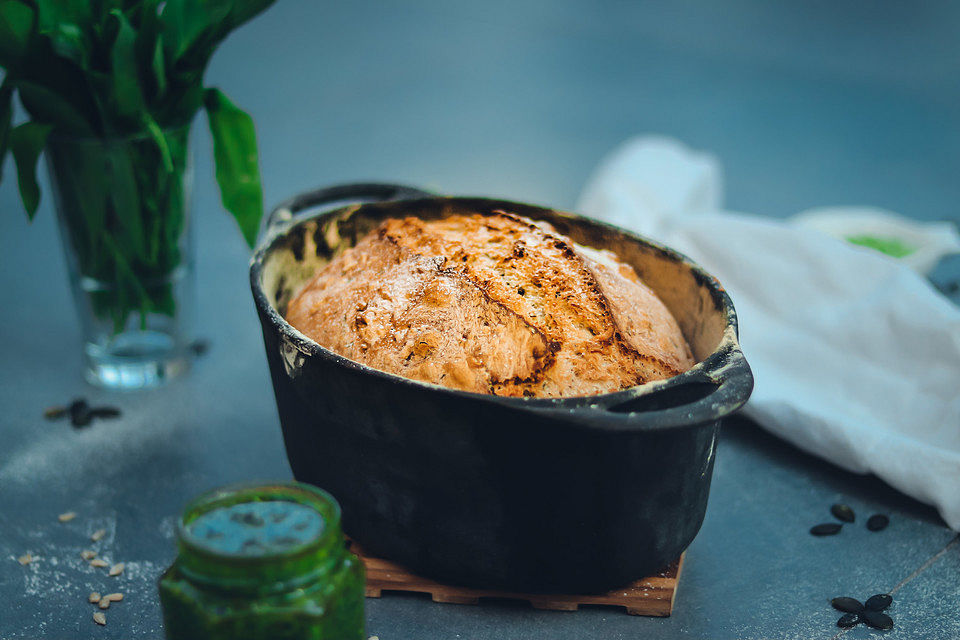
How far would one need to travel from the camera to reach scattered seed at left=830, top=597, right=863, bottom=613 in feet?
3.48

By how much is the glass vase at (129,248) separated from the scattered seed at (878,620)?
→ 3.50ft

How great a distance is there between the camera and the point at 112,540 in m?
1.14

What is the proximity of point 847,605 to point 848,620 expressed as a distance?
0.08ft

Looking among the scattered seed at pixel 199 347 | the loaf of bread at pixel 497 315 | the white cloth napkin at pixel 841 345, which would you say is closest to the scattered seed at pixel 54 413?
the scattered seed at pixel 199 347

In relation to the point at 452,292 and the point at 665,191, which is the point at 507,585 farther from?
the point at 665,191

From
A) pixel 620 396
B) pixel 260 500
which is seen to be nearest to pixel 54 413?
pixel 260 500

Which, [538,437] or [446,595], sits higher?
[538,437]

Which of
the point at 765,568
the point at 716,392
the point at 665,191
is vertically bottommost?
the point at 765,568

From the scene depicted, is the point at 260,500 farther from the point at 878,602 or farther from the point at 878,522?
the point at 878,522

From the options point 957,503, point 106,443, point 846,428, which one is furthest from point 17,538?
point 957,503

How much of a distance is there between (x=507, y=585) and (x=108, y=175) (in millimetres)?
826

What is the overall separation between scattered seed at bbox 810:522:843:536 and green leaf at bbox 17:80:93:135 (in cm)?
116

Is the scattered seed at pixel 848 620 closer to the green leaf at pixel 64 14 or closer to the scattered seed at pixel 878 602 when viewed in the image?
the scattered seed at pixel 878 602

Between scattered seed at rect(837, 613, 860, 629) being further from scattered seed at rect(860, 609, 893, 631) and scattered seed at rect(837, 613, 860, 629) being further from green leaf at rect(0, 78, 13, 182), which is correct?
green leaf at rect(0, 78, 13, 182)
